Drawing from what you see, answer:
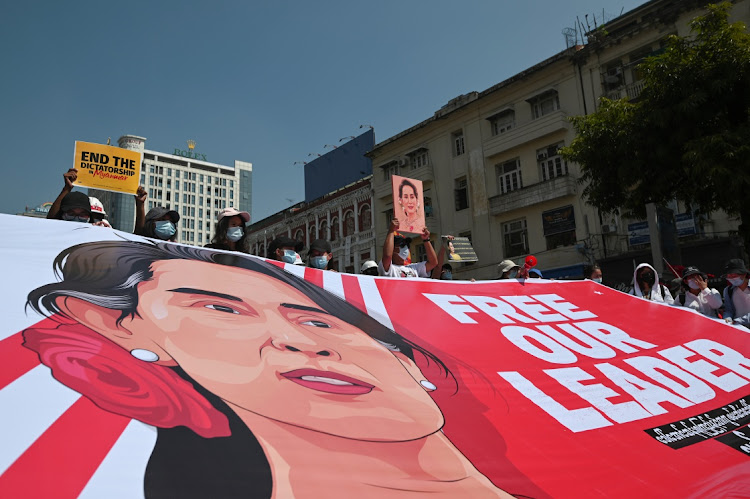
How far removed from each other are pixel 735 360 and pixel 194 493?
4175mm

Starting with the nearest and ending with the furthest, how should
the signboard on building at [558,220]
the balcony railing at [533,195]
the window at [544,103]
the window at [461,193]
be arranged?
the balcony railing at [533,195] < the signboard on building at [558,220] < the window at [544,103] < the window at [461,193]

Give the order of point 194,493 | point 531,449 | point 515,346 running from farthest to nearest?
point 515,346
point 531,449
point 194,493

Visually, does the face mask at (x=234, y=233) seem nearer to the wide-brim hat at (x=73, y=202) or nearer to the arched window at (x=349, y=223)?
the wide-brim hat at (x=73, y=202)


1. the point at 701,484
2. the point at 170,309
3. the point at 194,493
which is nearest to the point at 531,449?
the point at 701,484

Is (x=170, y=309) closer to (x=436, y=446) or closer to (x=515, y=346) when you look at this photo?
(x=436, y=446)

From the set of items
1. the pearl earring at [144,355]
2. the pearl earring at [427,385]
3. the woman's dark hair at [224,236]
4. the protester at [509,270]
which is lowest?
the pearl earring at [427,385]

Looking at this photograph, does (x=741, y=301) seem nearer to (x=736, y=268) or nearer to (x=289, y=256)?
(x=736, y=268)

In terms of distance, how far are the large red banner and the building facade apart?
21784 millimetres

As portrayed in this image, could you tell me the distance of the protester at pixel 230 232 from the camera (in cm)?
429

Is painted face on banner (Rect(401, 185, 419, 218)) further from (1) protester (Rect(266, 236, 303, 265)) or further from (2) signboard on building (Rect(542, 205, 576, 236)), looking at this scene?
(2) signboard on building (Rect(542, 205, 576, 236))

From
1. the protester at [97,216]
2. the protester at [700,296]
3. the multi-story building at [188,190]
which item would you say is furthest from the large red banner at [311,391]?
the multi-story building at [188,190]

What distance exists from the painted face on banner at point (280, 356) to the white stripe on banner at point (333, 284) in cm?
34

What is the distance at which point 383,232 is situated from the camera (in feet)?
83.5

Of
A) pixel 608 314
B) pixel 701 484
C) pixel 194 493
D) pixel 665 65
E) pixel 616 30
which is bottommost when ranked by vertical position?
pixel 701 484
